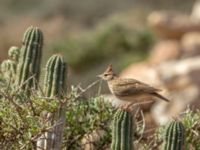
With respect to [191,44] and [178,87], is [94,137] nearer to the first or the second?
[178,87]

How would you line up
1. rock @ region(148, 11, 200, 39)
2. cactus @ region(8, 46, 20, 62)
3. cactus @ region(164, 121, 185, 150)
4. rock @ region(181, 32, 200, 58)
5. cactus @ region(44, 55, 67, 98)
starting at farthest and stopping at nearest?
Answer: 1. rock @ region(148, 11, 200, 39)
2. rock @ region(181, 32, 200, 58)
3. cactus @ region(8, 46, 20, 62)
4. cactus @ region(44, 55, 67, 98)
5. cactus @ region(164, 121, 185, 150)

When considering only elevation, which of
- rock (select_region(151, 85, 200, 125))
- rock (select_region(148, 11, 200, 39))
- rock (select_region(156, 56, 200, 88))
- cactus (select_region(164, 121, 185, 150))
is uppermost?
rock (select_region(148, 11, 200, 39))

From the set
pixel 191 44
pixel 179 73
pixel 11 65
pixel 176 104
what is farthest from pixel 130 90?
pixel 191 44

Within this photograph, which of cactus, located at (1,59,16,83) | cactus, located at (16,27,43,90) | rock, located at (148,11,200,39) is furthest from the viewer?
rock, located at (148,11,200,39)

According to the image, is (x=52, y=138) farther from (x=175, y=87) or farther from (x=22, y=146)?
(x=175, y=87)

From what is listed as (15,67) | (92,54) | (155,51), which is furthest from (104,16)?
(15,67)

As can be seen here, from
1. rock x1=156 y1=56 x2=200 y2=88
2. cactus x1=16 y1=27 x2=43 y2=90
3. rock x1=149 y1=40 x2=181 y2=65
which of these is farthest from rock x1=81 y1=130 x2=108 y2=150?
rock x1=149 y1=40 x2=181 y2=65

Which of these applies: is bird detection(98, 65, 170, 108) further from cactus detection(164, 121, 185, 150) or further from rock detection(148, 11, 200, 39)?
rock detection(148, 11, 200, 39)
